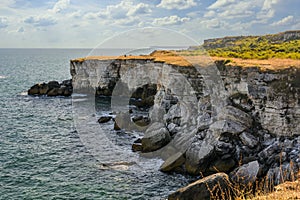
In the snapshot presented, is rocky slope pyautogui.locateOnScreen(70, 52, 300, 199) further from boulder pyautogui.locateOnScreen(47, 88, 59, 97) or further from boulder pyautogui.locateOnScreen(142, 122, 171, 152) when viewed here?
boulder pyautogui.locateOnScreen(47, 88, 59, 97)

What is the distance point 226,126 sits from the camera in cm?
2611

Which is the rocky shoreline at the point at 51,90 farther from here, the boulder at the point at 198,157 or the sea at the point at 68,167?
the boulder at the point at 198,157

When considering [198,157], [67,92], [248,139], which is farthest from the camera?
[67,92]

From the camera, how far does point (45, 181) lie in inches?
914

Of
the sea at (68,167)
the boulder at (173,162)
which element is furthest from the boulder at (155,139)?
the boulder at (173,162)

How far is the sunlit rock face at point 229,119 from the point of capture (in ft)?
78.8

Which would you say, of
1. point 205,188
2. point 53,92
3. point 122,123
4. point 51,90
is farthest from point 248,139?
point 51,90

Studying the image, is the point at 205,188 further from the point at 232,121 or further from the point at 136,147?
the point at 136,147

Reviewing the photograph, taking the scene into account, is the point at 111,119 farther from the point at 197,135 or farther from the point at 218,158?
the point at 218,158

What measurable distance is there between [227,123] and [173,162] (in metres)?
5.73

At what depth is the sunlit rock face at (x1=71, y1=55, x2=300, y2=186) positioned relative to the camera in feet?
78.8

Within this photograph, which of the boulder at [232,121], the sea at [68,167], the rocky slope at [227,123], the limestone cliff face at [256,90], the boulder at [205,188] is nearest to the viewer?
the boulder at [205,188]

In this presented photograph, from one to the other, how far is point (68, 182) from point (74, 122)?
61.9 feet

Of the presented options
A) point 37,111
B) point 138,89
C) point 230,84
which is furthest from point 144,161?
point 138,89
